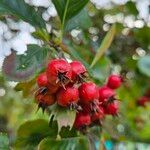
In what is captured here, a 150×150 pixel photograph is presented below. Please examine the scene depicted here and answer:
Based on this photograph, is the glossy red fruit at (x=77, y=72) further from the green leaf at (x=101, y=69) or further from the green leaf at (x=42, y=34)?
the green leaf at (x=101, y=69)

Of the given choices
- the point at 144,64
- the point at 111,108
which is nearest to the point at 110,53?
the point at 144,64

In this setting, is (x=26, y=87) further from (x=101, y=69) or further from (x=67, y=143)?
(x=101, y=69)

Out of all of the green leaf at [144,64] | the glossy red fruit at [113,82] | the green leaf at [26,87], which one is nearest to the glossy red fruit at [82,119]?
the green leaf at [26,87]

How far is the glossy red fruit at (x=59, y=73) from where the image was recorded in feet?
3.79

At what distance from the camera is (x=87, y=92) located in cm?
120

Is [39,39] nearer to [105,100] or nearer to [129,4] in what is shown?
[105,100]

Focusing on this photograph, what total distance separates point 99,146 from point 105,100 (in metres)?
0.16

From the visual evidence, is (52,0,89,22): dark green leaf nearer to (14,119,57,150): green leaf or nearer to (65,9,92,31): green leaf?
(65,9,92,31): green leaf

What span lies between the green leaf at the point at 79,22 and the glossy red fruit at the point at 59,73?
1.28ft

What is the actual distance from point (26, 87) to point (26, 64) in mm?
145

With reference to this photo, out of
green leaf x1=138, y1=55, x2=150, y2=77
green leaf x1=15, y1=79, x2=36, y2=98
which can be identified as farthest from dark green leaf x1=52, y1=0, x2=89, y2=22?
green leaf x1=138, y1=55, x2=150, y2=77

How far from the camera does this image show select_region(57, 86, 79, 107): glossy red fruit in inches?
45.6

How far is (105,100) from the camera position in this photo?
150 centimetres

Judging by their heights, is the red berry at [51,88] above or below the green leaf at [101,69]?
above
